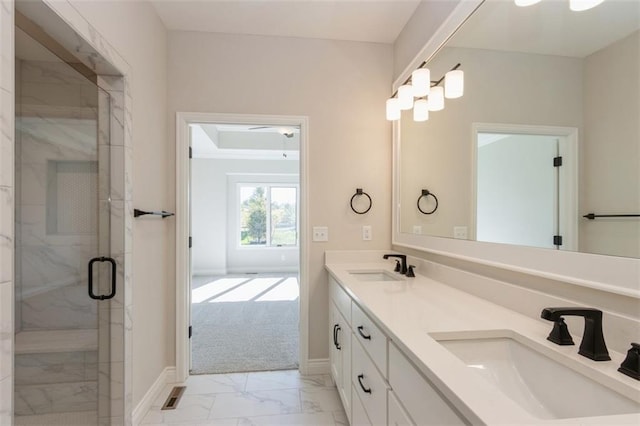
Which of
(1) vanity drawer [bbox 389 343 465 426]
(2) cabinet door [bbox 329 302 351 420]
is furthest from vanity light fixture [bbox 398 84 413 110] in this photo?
(1) vanity drawer [bbox 389 343 465 426]

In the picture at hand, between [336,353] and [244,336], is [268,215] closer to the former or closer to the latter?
[244,336]

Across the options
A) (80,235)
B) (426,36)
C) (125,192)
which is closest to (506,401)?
(125,192)

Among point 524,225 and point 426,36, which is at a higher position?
point 426,36

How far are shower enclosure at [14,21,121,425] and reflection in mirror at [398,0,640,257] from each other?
199 cm

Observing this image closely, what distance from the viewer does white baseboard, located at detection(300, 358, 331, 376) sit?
7.49 ft

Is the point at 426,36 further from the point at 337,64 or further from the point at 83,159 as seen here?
the point at 83,159

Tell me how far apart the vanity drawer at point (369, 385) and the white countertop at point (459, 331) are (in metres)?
0.24

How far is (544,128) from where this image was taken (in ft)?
3.35

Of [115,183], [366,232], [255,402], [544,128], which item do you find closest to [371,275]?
[366,232]

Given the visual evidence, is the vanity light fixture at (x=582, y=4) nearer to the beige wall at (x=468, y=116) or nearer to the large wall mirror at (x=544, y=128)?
the large wall mirror at (x=544, y=128)

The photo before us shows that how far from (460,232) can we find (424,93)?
36.1 inches

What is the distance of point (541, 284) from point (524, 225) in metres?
0.23

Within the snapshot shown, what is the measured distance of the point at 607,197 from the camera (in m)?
0.81

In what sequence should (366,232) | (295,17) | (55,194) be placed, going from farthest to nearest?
(366,232), (295,17), (55,194)
